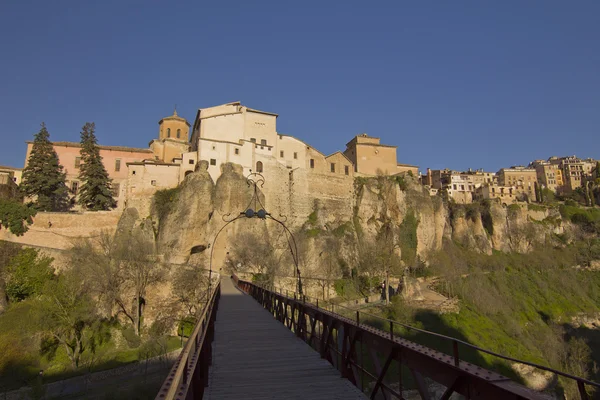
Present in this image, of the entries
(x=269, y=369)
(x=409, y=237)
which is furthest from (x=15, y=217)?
(x=409, y=237)

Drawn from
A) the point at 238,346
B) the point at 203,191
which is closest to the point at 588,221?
the point at 203,191

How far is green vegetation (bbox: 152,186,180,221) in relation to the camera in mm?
43719

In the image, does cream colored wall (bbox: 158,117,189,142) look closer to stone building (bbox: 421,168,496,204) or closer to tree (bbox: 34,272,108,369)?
tree (bbox: 34,272,108,369)

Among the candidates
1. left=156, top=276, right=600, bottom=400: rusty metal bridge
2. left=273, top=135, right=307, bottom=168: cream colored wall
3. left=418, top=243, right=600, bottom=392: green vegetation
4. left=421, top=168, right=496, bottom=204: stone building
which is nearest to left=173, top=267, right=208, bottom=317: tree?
left=418, top=243, right=600, bottom=392: green vegetation

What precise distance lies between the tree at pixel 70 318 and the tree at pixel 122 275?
118 cm

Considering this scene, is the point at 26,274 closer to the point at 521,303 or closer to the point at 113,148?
the point at 113,148

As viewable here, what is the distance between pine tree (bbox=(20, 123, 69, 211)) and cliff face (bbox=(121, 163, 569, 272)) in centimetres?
949

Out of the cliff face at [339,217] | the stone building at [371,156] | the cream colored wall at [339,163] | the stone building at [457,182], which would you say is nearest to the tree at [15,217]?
the cliff face at [339,217]

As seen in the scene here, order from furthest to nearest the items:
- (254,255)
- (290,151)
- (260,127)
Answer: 1. (290,151)
2. (260,127)
3. (254,255)

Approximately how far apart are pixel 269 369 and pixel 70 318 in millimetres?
27473

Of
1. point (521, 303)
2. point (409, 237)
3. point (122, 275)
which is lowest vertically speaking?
point (521, 303)

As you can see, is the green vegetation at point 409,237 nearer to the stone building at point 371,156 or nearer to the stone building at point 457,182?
the stone building at point 371,156

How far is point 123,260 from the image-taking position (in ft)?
112

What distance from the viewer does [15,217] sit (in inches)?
1448
